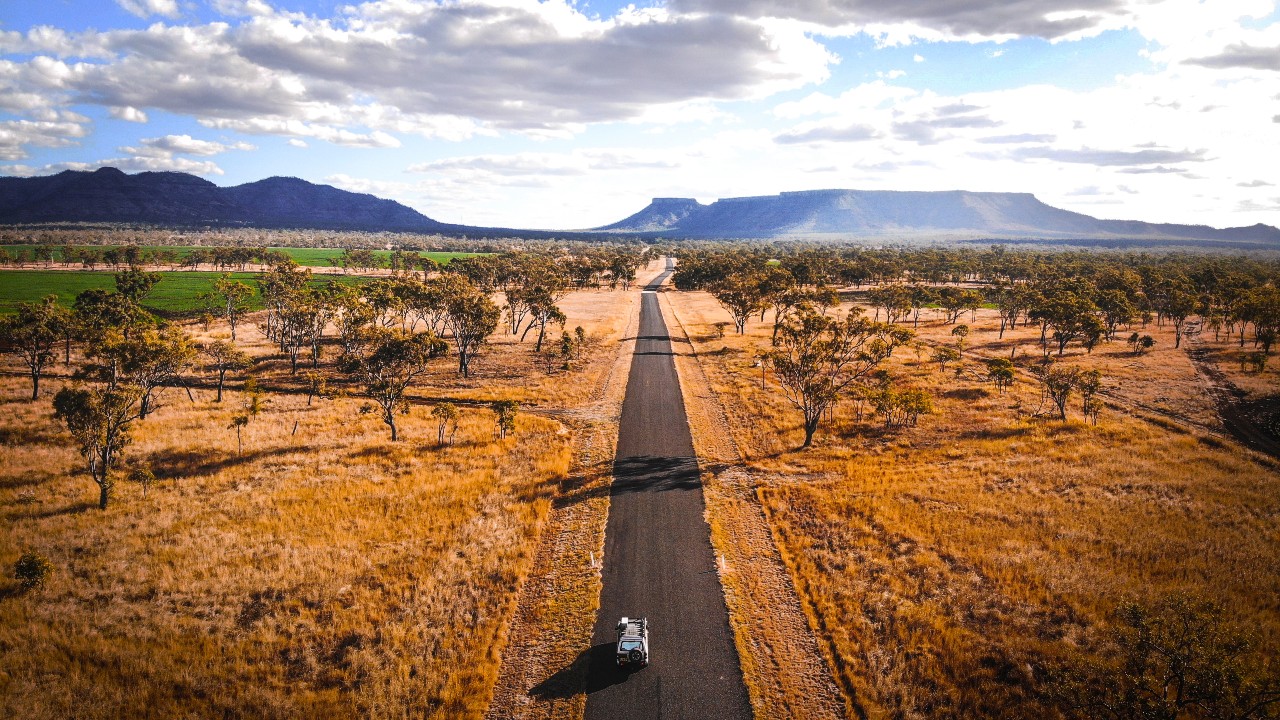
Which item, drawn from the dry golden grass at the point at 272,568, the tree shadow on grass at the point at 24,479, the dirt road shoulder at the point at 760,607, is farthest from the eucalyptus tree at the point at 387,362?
the dirt road shoulder at the point at 760,607

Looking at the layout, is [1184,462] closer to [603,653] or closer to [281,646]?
[603,653]

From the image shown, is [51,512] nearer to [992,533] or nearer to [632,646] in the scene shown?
[632,646]

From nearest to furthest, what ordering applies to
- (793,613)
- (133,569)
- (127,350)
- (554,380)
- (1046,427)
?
(793,613), (133,569), (127,350), (1046,427), (554,380)

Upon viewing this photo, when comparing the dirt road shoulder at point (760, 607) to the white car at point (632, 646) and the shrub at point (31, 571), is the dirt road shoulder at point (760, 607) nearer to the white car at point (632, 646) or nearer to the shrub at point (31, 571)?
the white car at point (632, 646)

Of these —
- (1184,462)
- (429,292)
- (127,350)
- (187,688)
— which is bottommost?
(187,688)

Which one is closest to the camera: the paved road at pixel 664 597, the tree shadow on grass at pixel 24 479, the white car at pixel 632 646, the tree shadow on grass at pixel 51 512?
the paved road at pixel 664 597

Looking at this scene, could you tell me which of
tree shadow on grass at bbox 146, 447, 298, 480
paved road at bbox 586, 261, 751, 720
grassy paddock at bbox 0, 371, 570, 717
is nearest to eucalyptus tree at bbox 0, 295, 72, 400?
grassy paddock at bbox 0, 371, 570, 717

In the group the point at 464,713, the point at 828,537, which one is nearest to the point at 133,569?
the point at 464,713
